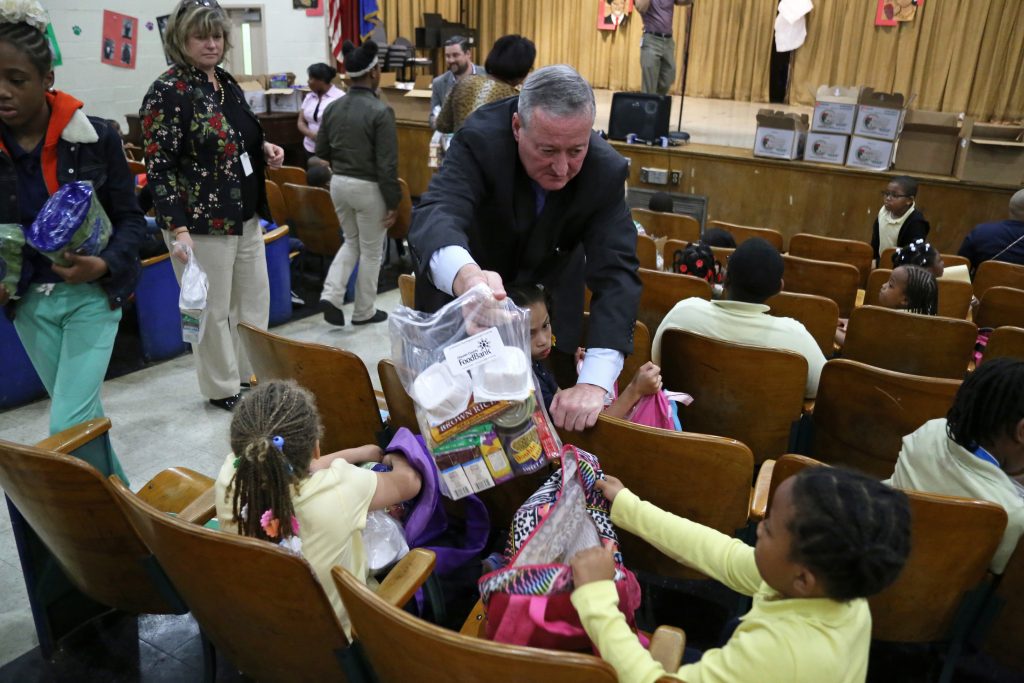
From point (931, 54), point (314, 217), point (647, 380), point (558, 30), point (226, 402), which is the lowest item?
point (226, 402)

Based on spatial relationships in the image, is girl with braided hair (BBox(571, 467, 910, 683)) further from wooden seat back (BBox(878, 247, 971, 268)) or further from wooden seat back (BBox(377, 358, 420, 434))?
wooden seat back (BBox(878, 247, 971, 268))

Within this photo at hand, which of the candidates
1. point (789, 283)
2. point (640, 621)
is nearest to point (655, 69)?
point (789, 283)

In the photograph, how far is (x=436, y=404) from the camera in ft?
4.50

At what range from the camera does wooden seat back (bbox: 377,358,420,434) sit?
6.50ft

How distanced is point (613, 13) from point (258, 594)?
11513 millimetres

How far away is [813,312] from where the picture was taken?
2.92 metres

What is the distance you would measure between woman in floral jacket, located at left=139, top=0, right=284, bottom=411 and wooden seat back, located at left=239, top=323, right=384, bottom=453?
95cm

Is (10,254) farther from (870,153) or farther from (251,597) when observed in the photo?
(870,153)

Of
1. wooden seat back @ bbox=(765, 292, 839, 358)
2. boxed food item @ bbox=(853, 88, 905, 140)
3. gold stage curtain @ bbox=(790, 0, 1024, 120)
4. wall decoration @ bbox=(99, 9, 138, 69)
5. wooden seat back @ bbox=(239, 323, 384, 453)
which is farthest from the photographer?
gold stage curtain @ bbox=(790, 0, 1024, 120)

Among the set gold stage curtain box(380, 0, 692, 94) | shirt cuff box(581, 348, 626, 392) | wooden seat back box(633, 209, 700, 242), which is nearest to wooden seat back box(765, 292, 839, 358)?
shirt cuff box(581, 348, 626, 392)

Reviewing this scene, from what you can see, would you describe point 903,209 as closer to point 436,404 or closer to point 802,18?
point 436,404

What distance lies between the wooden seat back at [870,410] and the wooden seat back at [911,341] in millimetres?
477

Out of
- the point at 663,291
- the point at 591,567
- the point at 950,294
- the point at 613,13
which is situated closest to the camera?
the point at 591,567

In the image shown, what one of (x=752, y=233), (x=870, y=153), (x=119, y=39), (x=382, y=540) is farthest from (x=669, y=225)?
(x=119, y=39)
